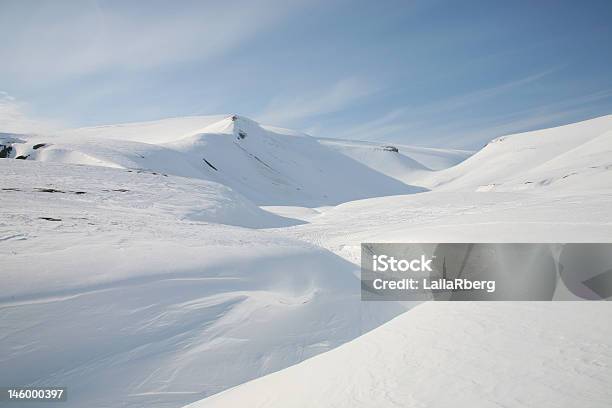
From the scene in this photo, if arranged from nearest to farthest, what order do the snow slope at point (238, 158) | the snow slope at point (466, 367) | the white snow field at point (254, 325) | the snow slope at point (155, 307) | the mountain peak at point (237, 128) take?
the snow slope at point (466, 367), the white snow field at point (254, 325), the snow slope at point (155, 307), the snow slope at point (238, 158), the mountain peak at point (237, 128)

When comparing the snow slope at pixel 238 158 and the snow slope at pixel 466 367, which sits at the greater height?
the snow slope at pixel 238 158

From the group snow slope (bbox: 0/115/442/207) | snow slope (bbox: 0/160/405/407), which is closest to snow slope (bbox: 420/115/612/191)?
snow slope (bbox: 0/115/442/207)

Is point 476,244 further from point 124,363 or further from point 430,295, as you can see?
point 124,363

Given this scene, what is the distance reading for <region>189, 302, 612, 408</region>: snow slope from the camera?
231 cm

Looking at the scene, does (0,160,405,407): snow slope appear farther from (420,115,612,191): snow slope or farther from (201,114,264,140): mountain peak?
(201,114,264,140): mountain peak

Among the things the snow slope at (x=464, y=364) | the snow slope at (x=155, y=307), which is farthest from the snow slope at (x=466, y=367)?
the snow slope at (x=155, y=307)

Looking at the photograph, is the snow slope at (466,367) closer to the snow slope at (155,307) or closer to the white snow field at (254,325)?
the white snow field at (254,325)

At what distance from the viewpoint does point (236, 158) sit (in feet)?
141

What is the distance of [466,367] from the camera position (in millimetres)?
2717

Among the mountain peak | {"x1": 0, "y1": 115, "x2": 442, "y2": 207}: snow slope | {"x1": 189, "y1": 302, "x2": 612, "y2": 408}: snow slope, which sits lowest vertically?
{"x1": 189, "y1": 302, "x2": 612, "y2": 408}: snow slope

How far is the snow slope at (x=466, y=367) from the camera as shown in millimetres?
2311

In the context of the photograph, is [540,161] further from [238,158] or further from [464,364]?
[464,364]

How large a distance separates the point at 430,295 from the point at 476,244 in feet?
6.39

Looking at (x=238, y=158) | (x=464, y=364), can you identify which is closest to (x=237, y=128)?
(x=238, y=158)
